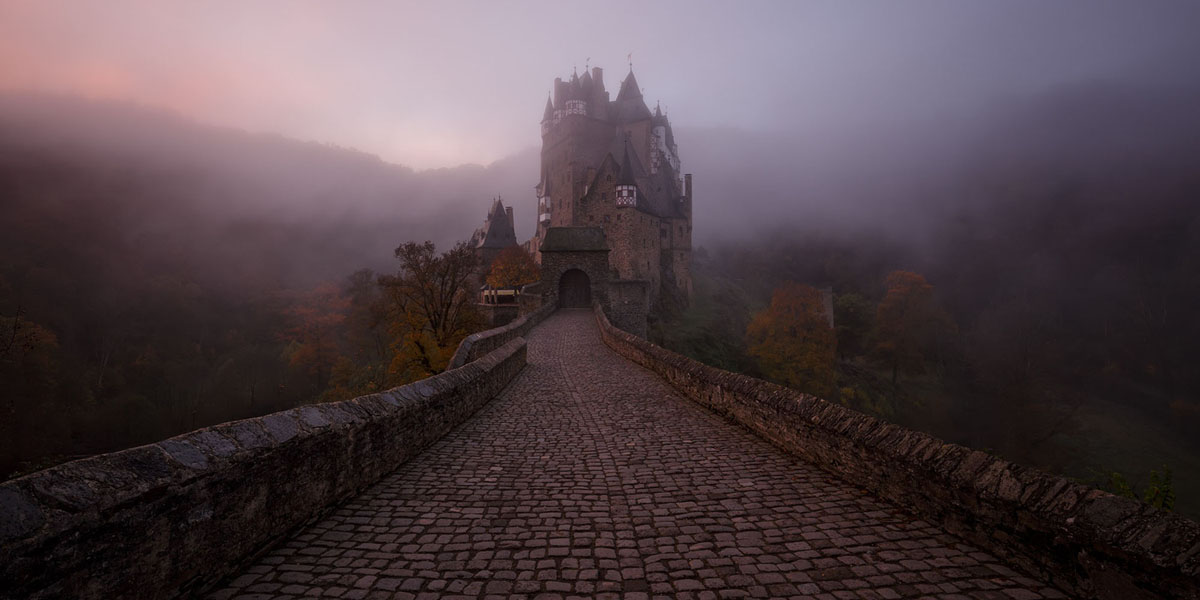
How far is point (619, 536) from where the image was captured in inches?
147

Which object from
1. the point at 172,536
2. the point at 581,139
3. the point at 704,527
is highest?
the point at 581,139

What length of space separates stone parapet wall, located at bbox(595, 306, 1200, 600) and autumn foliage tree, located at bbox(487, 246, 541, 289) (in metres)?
44.5

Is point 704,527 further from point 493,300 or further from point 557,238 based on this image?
point 493,300

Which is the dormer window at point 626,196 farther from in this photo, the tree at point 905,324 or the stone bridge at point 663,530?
the stone bridge at point 663,530

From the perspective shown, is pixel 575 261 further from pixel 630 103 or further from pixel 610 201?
pixel 630 103

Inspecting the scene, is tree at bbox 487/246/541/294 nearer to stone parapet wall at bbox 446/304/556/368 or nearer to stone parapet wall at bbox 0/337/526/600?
stone parapet wall at bbox 446/304/556/368

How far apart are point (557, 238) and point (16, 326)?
29486mm

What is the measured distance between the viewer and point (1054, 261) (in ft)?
271

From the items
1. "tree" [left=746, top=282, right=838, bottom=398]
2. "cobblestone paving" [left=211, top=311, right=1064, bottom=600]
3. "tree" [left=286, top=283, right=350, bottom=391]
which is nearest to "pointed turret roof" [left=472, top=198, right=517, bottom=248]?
"tree" [left=286, top=283, right=350, bottom=391]

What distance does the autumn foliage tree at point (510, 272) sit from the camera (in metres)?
48.9

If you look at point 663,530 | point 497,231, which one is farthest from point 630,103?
point 663,530

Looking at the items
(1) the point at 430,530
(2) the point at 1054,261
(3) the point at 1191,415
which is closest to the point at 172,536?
(1) the point at 430,530

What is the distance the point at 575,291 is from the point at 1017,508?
3051 centimetres

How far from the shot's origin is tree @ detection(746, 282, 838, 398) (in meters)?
35.3
